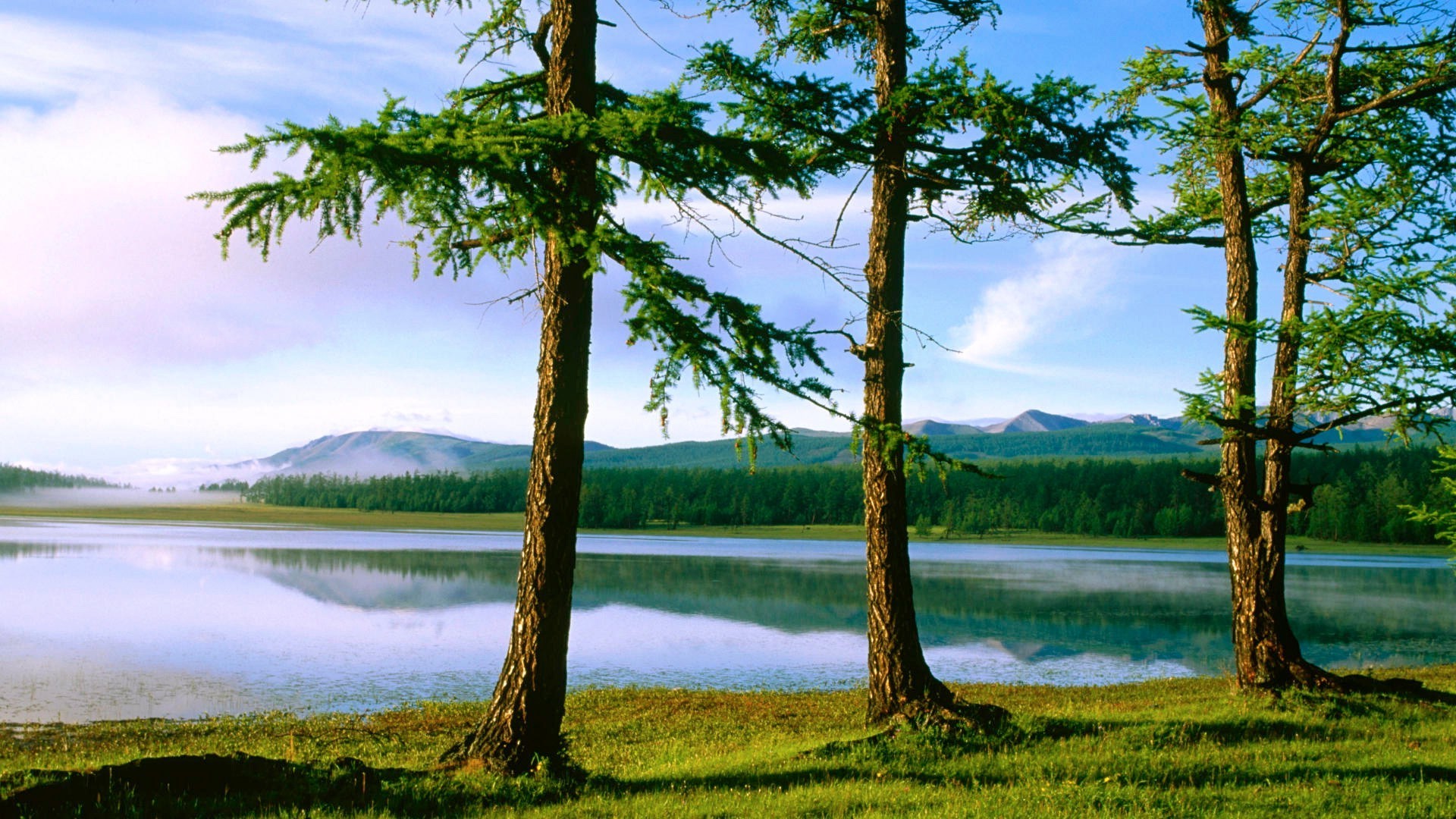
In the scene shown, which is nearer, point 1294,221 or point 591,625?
point 1294,221

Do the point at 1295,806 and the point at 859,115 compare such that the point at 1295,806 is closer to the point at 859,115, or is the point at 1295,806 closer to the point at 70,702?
the point at 859,115

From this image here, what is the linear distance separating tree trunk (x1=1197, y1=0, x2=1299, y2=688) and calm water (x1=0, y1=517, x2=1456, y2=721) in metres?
6.44

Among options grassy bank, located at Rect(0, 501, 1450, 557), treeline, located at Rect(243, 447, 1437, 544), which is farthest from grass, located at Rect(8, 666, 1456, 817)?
treeline, located at Rect(243, 447, 1437, 544)

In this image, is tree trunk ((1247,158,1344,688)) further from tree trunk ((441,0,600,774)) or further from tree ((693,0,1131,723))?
tree trunk ((441,0,600,774))

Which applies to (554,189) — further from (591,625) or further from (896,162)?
(591,625)

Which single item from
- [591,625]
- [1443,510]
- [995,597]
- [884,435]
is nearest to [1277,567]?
[1443,510]

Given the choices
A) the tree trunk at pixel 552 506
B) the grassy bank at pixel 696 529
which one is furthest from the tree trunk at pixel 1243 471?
the grassy bank at pixel 696 529

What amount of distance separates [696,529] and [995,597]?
91333 mm

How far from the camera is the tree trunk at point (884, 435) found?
10.5 metres

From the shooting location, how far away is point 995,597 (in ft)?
120

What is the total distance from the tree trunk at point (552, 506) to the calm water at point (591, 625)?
8713 mm

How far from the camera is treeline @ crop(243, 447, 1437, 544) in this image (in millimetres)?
99812

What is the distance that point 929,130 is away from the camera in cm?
1124

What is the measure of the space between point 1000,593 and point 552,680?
3271 cm
